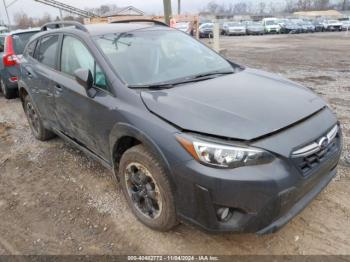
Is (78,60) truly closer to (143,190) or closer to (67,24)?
(67,24)

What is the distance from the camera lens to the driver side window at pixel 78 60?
10.5 feet

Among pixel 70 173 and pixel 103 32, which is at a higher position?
pixel 103 32

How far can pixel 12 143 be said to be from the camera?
17.6ft

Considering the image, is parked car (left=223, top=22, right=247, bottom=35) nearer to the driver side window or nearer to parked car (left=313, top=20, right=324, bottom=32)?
parked car (left=313, top=20, right=324, bottom=32)

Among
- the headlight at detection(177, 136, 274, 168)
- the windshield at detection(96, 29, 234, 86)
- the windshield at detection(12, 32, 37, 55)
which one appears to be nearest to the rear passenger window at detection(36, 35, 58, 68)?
the windshield at detection(96, 29, 234, 86)

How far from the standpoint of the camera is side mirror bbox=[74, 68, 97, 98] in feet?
10.3

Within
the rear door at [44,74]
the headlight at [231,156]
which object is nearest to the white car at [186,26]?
the rear door at [44,74]

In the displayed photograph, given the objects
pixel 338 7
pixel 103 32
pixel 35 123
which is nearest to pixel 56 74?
pixel 103 32

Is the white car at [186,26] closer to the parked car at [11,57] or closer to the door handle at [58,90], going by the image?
the parked car at [11,57]

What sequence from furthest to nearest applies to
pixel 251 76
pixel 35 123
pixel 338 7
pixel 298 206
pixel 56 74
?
1. pixel 338 7
2. pixel 35 123
3. pixel 56 74
4. pixel 251 76
5. pixel 298 206

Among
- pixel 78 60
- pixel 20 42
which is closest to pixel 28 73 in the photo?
pixel 78 60

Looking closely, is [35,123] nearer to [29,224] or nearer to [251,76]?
[29,224]

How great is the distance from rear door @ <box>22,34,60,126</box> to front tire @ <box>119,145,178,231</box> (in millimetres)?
1760

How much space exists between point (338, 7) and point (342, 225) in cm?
11729
